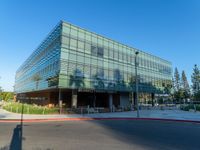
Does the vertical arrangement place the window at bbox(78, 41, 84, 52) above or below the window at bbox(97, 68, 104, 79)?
above

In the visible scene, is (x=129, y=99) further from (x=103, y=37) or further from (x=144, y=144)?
(x=144, y=144)

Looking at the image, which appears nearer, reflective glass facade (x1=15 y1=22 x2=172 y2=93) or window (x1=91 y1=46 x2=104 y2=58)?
reflective glass facade (x1=15 y1=22 x2=172 y2=93)

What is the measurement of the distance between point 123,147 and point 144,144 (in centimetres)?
120

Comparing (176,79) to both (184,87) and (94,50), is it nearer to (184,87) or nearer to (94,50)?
(184,87)

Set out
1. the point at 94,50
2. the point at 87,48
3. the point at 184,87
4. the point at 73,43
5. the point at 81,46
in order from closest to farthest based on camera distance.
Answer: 1. the point at 73,43
2. the point at 81,46
3. the point at 87,48
4. the point at 94,50
5. the point at 184,87

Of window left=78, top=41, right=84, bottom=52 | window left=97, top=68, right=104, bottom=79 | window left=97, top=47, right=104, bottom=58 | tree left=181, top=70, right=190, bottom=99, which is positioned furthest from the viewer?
tree left=181, top=70, right=190, bottom=99

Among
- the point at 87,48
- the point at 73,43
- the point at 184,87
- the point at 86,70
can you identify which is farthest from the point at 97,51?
the point at 184,87

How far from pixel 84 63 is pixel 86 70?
4.70 ft

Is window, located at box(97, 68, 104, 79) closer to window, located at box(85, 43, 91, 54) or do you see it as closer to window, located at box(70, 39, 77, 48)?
window, located at box(85, 43, 91, 54)

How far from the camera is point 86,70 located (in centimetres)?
3631

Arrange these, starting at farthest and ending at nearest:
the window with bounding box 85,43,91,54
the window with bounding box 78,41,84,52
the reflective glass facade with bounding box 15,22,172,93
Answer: the window with bounding box 85,43,91,54 → the window with bounding box 78,41,84,52 → the reflective glass facade with bounding box 15,22,172,93

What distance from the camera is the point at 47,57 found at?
38906 millimetres

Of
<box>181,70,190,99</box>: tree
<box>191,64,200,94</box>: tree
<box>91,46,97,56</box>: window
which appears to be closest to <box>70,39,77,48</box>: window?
<box>91,46,97,56</box>: window

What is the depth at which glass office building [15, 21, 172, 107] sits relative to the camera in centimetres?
3353
